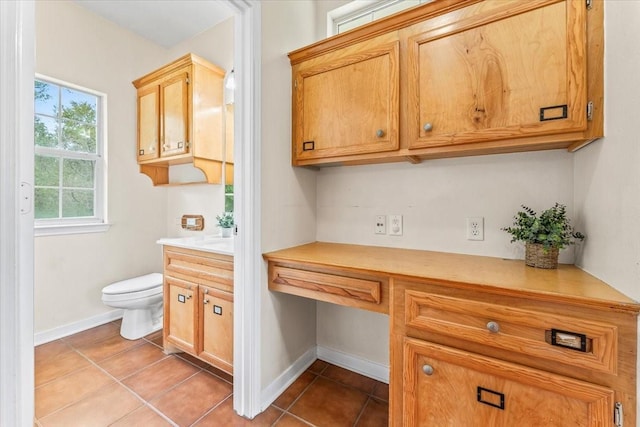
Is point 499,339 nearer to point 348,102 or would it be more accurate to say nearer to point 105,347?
point 348,102

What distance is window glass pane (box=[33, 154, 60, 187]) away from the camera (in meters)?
2.24

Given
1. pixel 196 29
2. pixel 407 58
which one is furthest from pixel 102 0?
pixel 407 58

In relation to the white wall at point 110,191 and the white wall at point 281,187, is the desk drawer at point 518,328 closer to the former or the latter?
the white wall at point 281,187

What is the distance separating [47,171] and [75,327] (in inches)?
53.7

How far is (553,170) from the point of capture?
1.27 meters

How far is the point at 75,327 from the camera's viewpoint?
2361 millimetres

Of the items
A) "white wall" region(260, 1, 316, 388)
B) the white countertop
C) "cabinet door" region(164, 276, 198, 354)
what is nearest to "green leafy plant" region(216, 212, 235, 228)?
the white countertop

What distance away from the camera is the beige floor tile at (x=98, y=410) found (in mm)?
1388

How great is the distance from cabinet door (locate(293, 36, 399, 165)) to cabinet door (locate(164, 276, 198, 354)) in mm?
1166

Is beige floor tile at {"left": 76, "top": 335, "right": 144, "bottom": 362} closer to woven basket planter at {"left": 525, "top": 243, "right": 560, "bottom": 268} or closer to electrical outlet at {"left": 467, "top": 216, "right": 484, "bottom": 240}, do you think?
electrical outlet at {"left": 467, "top": 216, "right": 484, "bottom": 240}

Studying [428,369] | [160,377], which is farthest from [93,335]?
[428,369]

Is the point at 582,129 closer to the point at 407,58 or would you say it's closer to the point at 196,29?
the point at 407,58

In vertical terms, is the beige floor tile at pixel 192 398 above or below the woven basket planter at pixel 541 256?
below

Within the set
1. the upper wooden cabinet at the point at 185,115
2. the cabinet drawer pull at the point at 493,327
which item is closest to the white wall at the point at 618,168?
the cabinet drawer pull at the point at 493,327
